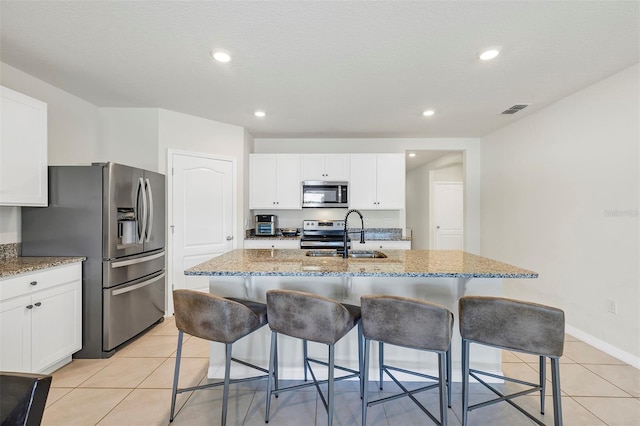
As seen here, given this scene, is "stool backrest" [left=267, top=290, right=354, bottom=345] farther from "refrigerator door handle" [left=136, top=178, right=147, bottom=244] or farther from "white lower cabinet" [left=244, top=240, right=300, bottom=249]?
"white lower cabinet" [left=244, top=240, right=300, bottom=249]

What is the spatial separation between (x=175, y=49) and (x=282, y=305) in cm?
202

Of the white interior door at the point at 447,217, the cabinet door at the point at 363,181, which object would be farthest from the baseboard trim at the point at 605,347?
the white interior door at the point at 447,217

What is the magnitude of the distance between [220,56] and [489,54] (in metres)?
2.06

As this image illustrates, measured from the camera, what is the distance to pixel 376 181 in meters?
4.47

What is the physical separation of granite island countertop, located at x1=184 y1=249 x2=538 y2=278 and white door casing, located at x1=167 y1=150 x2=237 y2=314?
60.4 inches

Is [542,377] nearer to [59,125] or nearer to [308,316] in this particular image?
[308,316]

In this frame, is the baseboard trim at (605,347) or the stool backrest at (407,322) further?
the baseboard trim at (605,347)

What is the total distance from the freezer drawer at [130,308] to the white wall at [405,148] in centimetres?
229

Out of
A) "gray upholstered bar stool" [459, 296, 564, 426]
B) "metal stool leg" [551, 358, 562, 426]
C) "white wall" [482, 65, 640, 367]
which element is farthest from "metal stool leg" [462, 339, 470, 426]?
"white wall" [482, 65, 640, 367]

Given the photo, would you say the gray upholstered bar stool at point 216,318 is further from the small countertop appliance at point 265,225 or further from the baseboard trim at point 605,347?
the baseboard trim at point 605,347

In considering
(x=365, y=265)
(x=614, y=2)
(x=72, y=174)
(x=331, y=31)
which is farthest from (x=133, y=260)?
(x=614, y=2)

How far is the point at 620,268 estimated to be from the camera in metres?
2.51

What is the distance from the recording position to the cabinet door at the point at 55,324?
209cm

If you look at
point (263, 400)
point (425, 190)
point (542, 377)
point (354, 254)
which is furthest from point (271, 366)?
point (425, 190)
